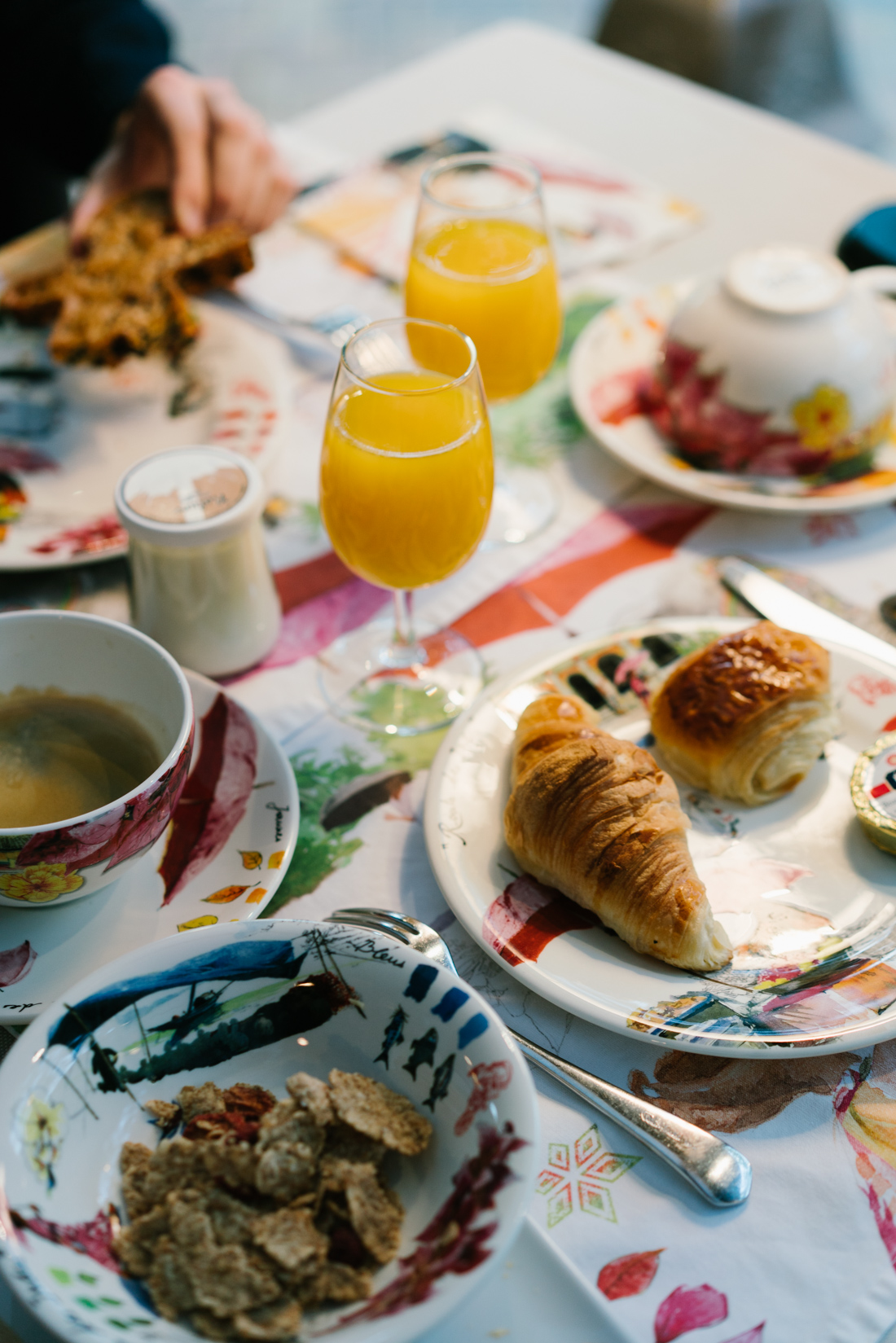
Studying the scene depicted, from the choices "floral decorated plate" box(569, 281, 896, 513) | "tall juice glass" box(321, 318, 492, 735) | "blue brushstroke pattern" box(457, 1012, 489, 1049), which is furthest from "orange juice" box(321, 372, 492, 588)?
"blue brushstroke pattern" box(457, 1012, 489, 1049)

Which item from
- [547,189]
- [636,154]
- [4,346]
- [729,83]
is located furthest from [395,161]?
[729,83]

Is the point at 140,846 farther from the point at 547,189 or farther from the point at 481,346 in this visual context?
the point at 547,189

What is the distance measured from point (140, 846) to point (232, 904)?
79 millimetres

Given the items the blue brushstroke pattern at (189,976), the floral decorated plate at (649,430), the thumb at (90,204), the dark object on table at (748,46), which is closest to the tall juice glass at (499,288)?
the floral decorated plate at (649,430)

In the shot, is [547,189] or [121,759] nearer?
[121,759]

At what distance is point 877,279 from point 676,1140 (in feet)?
3.32

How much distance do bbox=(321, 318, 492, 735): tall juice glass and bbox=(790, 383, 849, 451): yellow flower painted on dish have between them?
0.42 meters

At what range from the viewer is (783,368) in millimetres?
1145

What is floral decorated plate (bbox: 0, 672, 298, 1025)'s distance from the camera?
0.73 metres

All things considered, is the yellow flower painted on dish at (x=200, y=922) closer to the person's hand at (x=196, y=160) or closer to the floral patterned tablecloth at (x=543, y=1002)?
the floral patterned tablecloth at (x=543, y=1002)

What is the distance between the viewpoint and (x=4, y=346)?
135 centimetres

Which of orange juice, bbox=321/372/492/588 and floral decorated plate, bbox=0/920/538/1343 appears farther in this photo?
orange juice, bbox=321/372/492/588

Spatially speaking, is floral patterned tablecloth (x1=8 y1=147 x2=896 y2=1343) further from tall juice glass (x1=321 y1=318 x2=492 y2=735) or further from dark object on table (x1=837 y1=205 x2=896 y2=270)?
dark object on table (x1=837 y1=205 x2=896 y2=270)

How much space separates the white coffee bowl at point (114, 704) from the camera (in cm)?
69
